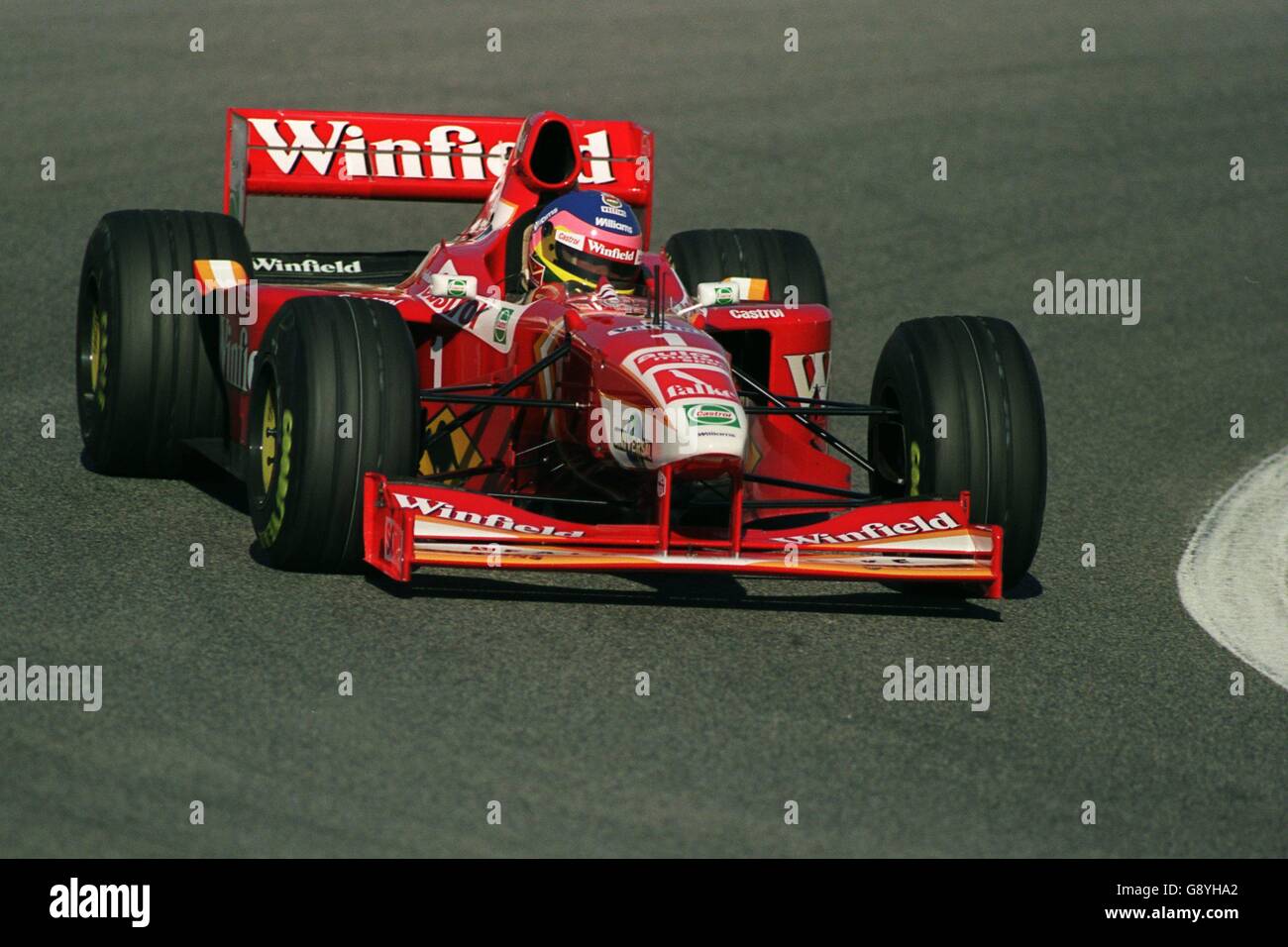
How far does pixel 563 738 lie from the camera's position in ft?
21.2

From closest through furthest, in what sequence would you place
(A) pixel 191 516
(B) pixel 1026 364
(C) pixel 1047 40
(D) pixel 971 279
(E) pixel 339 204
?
(B) pixel 1026 364, (A) pixel 191 516, (D) pixel 971 279, (E) pixel 339 204, (C) pixel 1047 40

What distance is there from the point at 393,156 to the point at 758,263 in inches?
79.4

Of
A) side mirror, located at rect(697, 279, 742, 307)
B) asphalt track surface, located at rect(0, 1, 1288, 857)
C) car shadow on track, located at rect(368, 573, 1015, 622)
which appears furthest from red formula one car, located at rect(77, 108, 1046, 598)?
asphalt track surface, located at rect(0, 1, 1288, 857)

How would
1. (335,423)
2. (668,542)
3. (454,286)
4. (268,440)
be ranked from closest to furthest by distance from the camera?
(668,542) < (335,423) < (268,440) < (454,286)

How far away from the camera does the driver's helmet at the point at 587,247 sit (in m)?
8.99

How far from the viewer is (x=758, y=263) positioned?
34.8 ft

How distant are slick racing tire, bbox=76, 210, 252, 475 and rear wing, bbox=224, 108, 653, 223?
3.14ft

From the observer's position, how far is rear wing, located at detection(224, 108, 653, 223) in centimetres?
1097

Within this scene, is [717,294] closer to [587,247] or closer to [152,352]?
[587,247]

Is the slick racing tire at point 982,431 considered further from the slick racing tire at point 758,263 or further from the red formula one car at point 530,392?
the slick racing tire at point 758,263

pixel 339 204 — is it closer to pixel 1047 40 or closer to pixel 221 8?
pixel 221 8

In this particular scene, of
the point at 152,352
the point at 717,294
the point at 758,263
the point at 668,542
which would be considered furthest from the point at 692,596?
the point at 152,352
